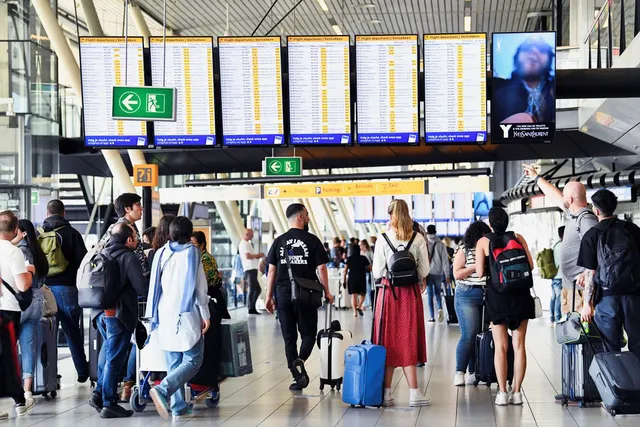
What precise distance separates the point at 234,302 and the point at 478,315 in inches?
606

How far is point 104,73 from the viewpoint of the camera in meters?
12.5

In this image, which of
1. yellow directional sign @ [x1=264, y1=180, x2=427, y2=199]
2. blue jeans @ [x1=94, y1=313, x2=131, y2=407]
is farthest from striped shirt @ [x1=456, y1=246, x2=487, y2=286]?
yellow directional sign @ [x1=264, y1=180, x2=427, y2=199]

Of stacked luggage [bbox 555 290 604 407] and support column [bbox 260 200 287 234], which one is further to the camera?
support column [bbox 260 200 287 234]

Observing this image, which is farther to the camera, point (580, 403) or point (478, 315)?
point (478, 315)

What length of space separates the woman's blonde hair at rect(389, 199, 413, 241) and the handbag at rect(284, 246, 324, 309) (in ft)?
4.07

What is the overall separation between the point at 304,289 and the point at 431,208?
3502 cm

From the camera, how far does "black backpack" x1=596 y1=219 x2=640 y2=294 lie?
7.32 metres

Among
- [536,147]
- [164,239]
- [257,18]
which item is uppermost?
[257,18]

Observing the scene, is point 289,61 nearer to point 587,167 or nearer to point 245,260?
point 245,260

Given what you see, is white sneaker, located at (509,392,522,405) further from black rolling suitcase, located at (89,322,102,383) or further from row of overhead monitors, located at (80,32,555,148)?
row of overhead monitors, located at (80,32,555,148)

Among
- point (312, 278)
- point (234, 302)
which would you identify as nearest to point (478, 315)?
point (312, 278)

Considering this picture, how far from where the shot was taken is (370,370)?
27.0ft

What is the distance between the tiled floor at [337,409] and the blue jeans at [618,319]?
1.89 ft

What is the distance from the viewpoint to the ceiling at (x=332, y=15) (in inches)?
974
